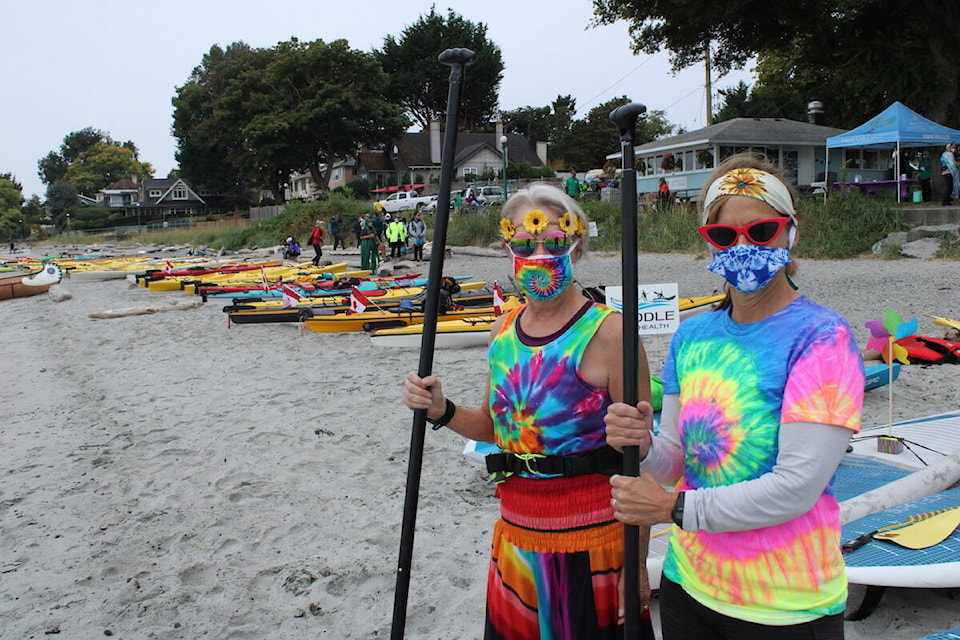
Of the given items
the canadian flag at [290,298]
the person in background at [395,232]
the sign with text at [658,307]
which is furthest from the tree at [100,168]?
the sign with text at [658,307]

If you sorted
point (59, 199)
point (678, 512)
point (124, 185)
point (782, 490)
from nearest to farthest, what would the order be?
1. point (782, 490)
2. point (678, 512)
3. point (59, 199)
4. point (124, 185)

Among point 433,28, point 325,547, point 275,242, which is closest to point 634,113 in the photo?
point 325,547

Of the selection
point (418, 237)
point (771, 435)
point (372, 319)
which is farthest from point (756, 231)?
point (418, 237)

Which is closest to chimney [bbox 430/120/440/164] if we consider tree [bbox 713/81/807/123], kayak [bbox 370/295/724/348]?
tree [bbox 713/81/807/123]

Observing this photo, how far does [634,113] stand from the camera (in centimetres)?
175

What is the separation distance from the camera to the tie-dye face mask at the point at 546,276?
7.37 feet

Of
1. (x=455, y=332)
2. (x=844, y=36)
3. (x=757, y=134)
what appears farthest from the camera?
(x=757, y=134)

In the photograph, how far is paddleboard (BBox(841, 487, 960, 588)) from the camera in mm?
3209

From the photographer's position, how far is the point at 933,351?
8.02 metres

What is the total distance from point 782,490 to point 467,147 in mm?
60869

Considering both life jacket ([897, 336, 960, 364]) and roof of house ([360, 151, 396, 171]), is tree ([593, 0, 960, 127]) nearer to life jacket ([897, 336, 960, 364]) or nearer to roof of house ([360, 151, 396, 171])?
life jacket ([897, 336, 960, 364])

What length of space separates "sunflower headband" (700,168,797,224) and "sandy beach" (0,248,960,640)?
2454 millimetres

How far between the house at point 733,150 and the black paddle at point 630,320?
26.9 metres

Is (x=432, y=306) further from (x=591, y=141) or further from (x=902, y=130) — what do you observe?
(x=591, y=141)
